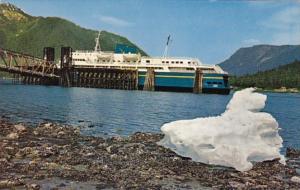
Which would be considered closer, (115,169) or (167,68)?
(115,169)

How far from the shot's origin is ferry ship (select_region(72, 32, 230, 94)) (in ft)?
498

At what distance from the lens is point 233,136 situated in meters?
25.3

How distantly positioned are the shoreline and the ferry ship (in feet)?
397

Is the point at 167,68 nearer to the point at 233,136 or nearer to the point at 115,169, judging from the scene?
the point at 233,136

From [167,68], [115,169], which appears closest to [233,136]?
[115,169]

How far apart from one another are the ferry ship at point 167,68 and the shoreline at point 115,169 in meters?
121

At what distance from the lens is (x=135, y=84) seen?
165125mm

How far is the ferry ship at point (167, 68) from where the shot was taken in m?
152

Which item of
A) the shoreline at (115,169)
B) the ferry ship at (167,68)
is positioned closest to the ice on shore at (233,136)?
the shoreline at (115,169)

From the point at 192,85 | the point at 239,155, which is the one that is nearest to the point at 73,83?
the point at 192,85

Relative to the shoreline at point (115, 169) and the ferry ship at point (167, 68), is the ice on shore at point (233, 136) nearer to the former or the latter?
the shoreline at point (115, 169)

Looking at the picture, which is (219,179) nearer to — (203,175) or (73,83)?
(203,175)

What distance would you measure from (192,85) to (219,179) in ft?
432

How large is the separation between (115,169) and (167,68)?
454 ft
